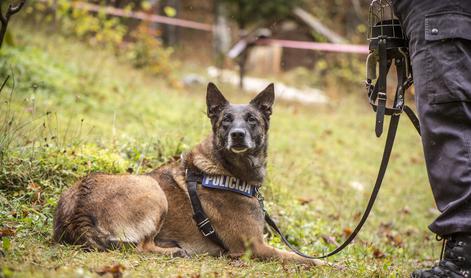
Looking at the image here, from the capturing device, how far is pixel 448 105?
2.52 meters

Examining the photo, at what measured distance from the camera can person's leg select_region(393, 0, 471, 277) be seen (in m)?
2.48

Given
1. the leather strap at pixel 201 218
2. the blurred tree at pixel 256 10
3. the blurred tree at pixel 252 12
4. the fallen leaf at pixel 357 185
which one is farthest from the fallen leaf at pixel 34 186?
the blurred tree at pixel 256 10

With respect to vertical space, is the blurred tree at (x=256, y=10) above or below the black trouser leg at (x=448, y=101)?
above

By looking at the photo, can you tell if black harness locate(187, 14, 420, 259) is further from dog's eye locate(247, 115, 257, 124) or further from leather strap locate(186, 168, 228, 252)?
dog's eye locate(247, 115, 257, 124)

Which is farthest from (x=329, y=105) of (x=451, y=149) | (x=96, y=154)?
(x=451, y=149)

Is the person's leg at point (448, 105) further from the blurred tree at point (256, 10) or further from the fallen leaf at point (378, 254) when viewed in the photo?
the blurred tree at point (256, 10)

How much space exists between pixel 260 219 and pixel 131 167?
1.57 meters

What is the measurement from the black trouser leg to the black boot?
7cm

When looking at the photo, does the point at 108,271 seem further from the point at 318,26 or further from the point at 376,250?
the point at 318,26

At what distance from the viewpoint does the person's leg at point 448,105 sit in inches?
97.7

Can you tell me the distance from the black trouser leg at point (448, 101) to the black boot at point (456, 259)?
69mm

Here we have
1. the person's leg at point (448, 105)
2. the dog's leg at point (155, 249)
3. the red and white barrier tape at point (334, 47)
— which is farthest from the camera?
the red and white barrier tape at point (334, 47)

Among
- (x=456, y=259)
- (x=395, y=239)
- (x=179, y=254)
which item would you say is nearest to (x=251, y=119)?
(x=179, y=254)

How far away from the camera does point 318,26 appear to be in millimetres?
14703
